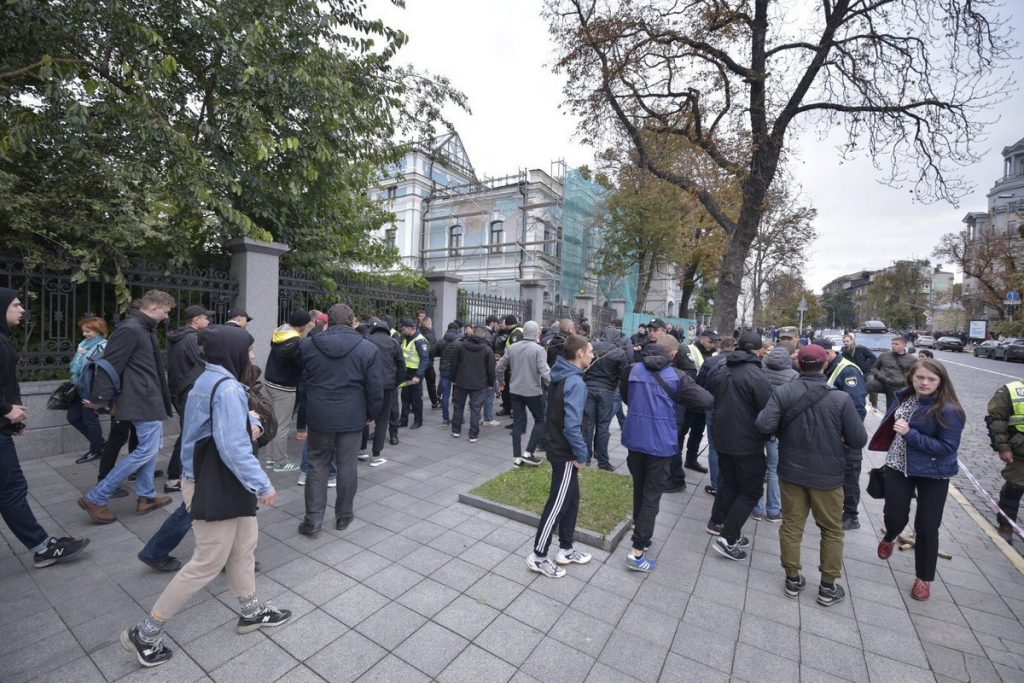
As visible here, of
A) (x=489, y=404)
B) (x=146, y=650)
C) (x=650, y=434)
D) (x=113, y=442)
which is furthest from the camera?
(x=489, y=404)

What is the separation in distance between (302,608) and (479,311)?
9.91 meters

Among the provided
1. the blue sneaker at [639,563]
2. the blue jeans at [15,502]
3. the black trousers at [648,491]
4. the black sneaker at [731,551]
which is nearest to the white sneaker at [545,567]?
the blue sneaker at [639,563]

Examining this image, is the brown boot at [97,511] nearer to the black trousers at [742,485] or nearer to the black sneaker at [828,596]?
the black trousers at [742,485]

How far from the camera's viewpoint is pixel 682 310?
29203 mm

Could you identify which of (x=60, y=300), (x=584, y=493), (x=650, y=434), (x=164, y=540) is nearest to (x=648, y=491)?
(x=650, y=434)

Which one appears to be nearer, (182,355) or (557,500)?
(557,500)

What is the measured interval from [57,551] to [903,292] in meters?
70.4

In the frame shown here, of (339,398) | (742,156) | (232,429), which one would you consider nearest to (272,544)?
(339,398)

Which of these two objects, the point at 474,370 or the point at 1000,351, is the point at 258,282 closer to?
the point at 474,370

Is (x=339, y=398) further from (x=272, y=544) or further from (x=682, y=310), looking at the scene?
(x=682, y=310)

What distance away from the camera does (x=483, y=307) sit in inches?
496

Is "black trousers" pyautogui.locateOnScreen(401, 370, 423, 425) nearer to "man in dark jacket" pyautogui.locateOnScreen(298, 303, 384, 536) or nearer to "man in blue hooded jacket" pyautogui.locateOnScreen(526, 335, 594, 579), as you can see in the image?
"man in dark jacket" pyautogui.locateOnScreen(298, 303, 384, 536)

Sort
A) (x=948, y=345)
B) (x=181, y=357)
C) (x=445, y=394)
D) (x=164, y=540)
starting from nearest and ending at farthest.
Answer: (x=164, y=540)
(x=181, y=357)
(x=445, y=394)
(x=948, y=345)

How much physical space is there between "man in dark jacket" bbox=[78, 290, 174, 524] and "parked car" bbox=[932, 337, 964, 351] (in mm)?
51514
